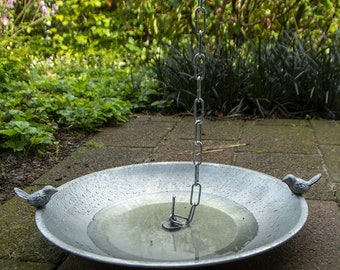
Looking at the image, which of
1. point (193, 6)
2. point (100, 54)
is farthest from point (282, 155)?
point (100, 54)

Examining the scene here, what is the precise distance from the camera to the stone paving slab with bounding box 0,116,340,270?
142cm

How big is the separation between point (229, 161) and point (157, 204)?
0.87 m

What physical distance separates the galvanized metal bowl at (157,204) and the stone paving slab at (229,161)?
87mm

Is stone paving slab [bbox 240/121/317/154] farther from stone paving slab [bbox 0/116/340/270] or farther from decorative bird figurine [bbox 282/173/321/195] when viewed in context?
decorative bird figurine [bbox 282/173/321/195]

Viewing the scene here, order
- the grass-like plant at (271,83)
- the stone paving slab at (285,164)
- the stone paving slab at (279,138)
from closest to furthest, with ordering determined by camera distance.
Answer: the stone paving slab at (285,164), the stone paving slab at (279,138), the grass-like plant at (271,83)

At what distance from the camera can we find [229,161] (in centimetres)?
249

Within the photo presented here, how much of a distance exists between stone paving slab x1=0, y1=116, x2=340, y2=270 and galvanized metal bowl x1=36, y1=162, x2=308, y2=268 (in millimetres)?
87

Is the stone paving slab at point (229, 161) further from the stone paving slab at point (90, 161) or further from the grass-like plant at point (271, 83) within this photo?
the grass-like plant at point (271, 83)

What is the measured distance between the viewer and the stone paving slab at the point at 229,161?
142cm

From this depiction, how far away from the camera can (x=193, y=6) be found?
4934 millimetres

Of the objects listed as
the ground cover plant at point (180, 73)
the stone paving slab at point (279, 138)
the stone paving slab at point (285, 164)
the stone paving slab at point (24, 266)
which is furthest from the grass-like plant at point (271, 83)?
the stone paving slab at point (24, 266)

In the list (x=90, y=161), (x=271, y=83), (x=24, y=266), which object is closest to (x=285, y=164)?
(x=90, y=161)

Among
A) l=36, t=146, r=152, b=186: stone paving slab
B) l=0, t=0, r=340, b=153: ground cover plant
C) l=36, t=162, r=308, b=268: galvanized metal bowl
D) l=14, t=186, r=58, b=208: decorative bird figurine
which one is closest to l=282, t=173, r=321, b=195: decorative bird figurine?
l=36, t=162, r=308, b=268: galvanized metal bowl

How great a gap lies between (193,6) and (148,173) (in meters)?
3.44
